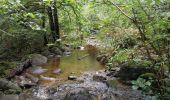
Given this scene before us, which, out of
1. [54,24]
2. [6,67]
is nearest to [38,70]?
[6,67]

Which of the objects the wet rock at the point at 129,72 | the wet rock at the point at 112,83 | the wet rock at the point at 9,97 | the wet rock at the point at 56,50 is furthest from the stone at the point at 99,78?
the wet rock at the point at 56,50

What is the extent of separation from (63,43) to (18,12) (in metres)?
9.40

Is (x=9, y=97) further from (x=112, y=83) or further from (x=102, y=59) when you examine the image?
(x=102, y=59)

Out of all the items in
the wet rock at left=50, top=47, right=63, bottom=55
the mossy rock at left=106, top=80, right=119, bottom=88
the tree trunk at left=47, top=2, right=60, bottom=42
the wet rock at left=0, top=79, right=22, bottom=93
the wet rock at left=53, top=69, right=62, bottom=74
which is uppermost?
the tree trunk at left=47, top=2, right=60, bottom=42

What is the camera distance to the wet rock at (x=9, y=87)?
771 cm

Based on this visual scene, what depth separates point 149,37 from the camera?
5012mm

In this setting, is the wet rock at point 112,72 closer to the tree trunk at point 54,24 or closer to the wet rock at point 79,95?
the wet rock at point 79,95

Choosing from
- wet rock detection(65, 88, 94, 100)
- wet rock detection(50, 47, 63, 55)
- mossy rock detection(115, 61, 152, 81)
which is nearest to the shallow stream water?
wet rock detection(50, 47, 63, 55)

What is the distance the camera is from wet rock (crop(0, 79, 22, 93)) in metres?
7.71

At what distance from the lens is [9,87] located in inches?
308

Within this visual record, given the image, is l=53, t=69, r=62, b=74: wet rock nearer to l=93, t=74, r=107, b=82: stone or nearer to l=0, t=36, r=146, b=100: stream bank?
l=0, t=36, r=146, b=100: stream bank

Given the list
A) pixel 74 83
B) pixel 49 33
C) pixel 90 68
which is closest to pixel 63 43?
pixel 49 33

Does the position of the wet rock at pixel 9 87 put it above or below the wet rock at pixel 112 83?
above

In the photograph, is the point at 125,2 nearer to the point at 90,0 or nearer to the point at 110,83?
the point at 90,0
